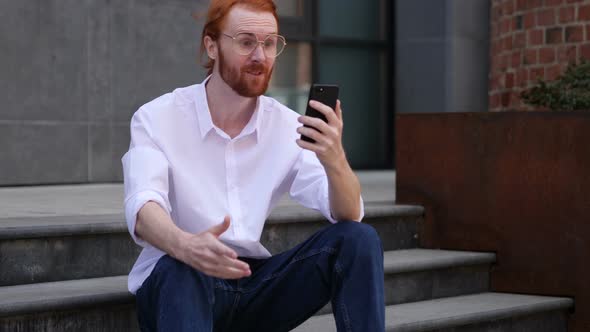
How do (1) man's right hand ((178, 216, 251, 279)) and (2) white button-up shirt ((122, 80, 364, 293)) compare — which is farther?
(2) white button-up shirt ((122, 80, 364, 293))

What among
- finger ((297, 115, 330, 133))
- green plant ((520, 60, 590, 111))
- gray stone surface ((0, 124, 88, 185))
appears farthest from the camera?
gray stone surface ((0, 124, 88, 185))

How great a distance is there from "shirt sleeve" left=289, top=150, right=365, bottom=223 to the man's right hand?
58 cm

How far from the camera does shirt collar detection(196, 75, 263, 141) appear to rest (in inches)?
130

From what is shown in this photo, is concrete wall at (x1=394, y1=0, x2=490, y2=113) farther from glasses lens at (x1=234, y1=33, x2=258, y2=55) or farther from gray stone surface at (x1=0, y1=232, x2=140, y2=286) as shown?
glasses lens at (x1=234, y1=33, x2=258, y2=55)

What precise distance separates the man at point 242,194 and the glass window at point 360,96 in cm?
564

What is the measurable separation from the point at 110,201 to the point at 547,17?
163 inches

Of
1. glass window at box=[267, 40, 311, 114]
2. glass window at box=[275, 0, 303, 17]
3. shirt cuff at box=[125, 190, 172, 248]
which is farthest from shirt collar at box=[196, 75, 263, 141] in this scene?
glass window at box=[275, 0, 303, 17]

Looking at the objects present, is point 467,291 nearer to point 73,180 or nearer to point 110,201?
point 110,201

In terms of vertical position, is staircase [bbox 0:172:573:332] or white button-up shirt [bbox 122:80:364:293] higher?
white button-up shirt [bbox 122:80:364:293]

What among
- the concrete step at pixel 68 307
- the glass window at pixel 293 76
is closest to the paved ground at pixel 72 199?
the concrete step at pixel 68 307

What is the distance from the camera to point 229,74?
3.24 metres

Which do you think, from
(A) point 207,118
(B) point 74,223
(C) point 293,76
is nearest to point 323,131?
(A) point 207,118

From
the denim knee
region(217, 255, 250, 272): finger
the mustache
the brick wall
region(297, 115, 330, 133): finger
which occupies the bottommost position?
region(217, 255, 250, 272): finger

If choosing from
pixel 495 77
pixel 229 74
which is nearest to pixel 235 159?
pixel 229 74
